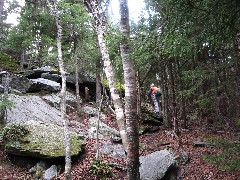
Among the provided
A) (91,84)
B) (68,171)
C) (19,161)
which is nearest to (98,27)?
(68,171)

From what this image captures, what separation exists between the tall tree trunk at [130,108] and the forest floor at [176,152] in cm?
275

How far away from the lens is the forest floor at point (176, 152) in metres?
9.57

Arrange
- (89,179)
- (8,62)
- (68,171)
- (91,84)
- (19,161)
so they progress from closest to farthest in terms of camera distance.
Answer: (68,171)
(89,179)
(19,161)
(8,62)
(91,84)

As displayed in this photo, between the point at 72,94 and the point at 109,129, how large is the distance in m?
6.14

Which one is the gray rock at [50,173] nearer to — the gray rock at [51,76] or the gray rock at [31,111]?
the gray rock at [31,111]

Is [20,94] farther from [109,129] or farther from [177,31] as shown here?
[177,31]

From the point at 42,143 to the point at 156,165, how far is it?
189 inches

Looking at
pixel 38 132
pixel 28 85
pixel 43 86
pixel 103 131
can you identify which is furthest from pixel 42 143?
pixel 43 86

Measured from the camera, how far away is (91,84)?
21.9 meters

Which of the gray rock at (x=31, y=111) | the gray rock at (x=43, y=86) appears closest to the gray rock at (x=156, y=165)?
the gray rock at (x=31, y=111)

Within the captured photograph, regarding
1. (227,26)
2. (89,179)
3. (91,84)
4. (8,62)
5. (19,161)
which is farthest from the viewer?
(91,84)

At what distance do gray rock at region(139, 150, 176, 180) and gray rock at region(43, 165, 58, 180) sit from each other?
131 inches

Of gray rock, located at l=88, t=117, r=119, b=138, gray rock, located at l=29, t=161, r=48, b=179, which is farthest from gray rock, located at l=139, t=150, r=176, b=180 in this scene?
gray rock, located at l=88, t=117, r=119, b=138

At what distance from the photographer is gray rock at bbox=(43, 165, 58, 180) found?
9.73 m
